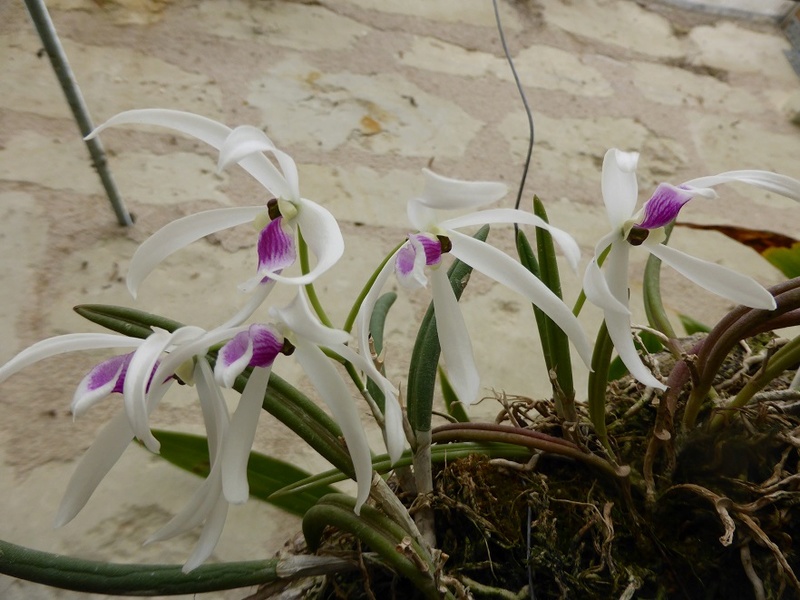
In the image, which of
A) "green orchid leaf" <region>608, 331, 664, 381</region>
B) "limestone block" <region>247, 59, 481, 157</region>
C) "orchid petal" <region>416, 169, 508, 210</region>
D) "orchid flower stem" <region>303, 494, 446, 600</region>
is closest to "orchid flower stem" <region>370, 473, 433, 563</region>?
"orchid flower stem" <region>303, 494, 446, 600</region>

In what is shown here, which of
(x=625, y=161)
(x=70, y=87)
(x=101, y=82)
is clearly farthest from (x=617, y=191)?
(x=101, y=82)

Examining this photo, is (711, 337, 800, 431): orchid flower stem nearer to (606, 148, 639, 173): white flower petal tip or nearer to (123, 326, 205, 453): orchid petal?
(606, 148, 639, 173): white flower petal tip

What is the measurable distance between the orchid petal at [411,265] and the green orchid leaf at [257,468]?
12.5 inches

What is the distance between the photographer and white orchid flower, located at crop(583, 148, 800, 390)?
0.35 metres

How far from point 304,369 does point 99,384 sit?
0.32ft

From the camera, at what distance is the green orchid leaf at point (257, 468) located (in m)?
0.58

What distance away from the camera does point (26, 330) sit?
0.85m

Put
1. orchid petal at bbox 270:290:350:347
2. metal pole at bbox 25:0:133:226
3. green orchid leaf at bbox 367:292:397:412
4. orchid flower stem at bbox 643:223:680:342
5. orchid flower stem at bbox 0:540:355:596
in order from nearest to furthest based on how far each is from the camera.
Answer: orchid petal at bbox 270:290:350:347, orchid flower stem at bbox 0:540:355:596, green orchid leaf at bbox 367:292:397:412, orchid flower stem at bbox 643:223:680:342, metal pole at bbox 25:0:133:226

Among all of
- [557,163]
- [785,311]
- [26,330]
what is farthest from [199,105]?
[785,311]

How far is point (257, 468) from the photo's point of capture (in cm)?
58

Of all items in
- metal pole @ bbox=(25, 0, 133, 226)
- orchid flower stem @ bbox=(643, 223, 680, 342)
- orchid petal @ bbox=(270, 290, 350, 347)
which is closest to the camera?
orchid petal @ bbox=(270, 290, 350, 347)

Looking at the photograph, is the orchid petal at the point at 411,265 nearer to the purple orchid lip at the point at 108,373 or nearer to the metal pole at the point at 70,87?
the purple orchid lip at the point at 108,373

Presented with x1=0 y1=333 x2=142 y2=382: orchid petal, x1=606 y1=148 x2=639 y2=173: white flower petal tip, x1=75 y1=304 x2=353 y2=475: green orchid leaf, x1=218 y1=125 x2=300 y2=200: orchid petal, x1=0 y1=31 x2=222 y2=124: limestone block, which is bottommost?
x1=0 y1=31 x2=222 y2=124: limestone block

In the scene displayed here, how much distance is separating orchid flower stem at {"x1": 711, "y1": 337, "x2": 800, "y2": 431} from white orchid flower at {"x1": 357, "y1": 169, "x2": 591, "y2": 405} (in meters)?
0.22
